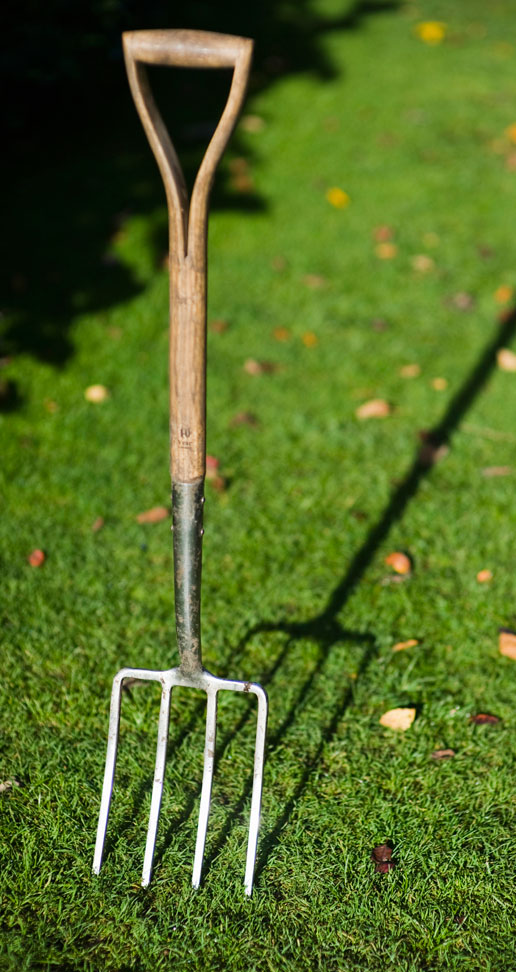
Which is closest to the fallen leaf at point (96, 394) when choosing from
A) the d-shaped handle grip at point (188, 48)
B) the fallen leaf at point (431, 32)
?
the d-shaped handle grip at point (188, 48)

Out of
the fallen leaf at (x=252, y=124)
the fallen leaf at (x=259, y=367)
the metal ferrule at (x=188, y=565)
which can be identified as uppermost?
the metal ferrule at (x=188, y=565)

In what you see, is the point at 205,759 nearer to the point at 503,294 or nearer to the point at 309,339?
the point at 309,339

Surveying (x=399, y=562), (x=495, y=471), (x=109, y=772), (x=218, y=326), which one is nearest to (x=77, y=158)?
(x=218, y=326)

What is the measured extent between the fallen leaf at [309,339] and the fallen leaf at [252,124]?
9.32 feet

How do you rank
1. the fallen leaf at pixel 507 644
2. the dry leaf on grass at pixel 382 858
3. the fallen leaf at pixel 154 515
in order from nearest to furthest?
1. the dry leaf on grass at pixel 382 858
2. the fallen leaf at pixel 507 644
3. the fallen leaf at pixel 154 515

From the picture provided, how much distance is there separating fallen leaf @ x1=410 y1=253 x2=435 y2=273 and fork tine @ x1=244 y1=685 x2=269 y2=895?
12.2 ft

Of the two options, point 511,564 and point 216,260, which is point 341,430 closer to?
point 511,564

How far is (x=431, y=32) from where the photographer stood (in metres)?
8.59

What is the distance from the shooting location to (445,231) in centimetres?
540

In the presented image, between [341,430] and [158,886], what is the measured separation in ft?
7.34

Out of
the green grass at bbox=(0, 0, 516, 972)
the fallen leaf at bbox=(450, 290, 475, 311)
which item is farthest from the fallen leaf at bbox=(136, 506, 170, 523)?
the fallen leaf at bbox=(450, 290, 475, 311)

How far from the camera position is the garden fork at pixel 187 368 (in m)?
1.55

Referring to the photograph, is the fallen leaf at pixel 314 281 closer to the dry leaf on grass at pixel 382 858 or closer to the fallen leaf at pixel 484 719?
the fallen leaf at pixel 484 719

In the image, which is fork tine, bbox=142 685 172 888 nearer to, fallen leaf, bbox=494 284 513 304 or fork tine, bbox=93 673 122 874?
fork tine, bbox=93 673 122 874
